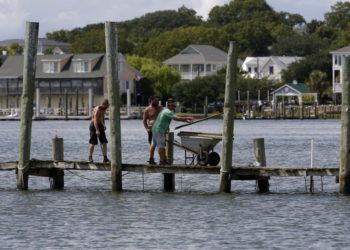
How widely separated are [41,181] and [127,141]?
34.9 metres

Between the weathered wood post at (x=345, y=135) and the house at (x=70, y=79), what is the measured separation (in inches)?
4479

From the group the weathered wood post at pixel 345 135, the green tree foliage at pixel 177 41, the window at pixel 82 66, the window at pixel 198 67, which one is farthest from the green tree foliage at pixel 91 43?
the weathered wood post at pixel 345 135

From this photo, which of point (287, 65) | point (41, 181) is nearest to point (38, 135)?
point (41, 181)

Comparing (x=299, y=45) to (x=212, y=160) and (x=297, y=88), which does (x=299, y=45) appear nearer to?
(x=297, y=88)

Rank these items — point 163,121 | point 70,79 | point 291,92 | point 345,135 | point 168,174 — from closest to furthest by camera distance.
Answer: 1. point 345,135
2. point 163,121
3. point 168,174
4. point 291,92
5. point 70,79

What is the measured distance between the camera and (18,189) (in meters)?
37.0

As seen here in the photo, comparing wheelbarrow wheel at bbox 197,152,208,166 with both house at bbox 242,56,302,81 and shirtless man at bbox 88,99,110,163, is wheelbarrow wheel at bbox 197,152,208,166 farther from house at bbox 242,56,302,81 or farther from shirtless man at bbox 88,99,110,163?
house at bbox 242,56,302,81

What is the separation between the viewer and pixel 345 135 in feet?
107

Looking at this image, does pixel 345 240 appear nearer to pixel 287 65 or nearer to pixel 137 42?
pixel 287 65

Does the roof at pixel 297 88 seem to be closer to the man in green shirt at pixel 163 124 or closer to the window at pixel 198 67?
the window at pixel 198 67

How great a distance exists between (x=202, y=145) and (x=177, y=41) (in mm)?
147154

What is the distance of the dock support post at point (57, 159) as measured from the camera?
35938mm

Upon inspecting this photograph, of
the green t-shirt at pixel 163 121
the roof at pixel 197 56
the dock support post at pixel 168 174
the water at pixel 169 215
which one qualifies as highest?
the roof at pixel 197 56

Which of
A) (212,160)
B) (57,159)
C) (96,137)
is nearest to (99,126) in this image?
(96,137)
